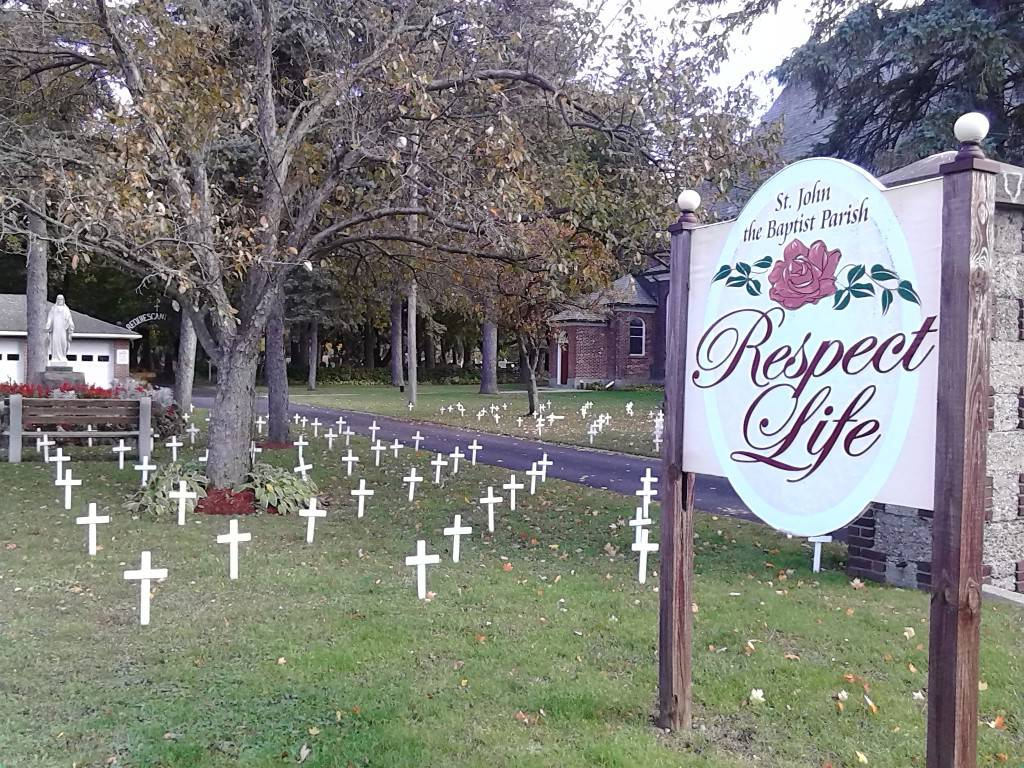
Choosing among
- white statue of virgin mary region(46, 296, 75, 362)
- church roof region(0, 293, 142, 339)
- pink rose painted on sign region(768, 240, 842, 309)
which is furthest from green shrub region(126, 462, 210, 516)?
church roof region(0, 293, 142, 339)

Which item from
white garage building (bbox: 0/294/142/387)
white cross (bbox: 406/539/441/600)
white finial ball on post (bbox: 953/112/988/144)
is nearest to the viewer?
white finial ball on post (bbox: 953/112/988/144)

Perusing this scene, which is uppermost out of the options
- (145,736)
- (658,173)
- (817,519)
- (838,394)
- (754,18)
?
(754,18)

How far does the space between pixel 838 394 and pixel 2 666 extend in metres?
4.94

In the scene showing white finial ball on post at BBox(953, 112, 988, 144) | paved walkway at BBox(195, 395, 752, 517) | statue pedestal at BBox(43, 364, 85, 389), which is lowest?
paved walkway at BBox(195, 395, 752, 517)

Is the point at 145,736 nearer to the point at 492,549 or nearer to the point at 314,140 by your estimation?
the point at 492,549

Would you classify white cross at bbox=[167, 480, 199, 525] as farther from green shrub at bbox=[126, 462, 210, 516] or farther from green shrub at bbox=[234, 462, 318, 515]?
green shrub at bbox=[234, 462, 318, 515]

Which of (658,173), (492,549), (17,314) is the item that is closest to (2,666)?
(492,549)

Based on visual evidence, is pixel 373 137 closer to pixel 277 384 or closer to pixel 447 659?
pixel 447 659

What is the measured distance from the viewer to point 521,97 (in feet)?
40.8

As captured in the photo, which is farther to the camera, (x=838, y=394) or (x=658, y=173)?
(x=658, y=173)

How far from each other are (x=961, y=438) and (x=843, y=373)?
587 mm

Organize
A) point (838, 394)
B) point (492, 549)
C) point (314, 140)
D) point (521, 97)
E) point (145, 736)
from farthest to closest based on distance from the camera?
point (314, 140) → point (521, 97) → point (492, 549) → point (145, 736) → point (838, 394)

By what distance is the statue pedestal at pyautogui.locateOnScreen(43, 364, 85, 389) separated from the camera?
20.4 meters

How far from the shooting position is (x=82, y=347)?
123 feet
